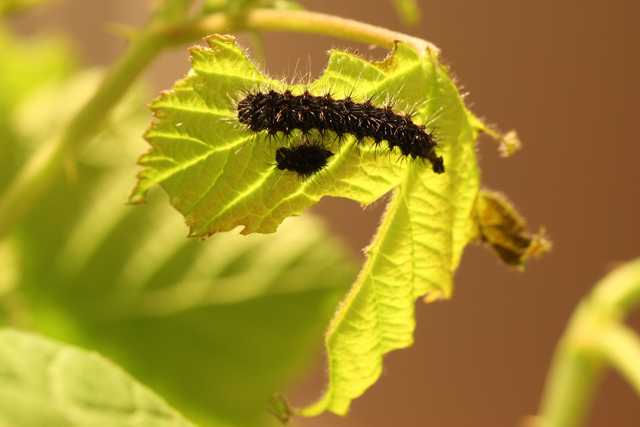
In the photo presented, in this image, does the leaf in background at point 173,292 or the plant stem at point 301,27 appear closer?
the plant stem at point 301,27

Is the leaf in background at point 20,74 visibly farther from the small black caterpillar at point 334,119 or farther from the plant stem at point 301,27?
the small black caterpillar at point 334,119

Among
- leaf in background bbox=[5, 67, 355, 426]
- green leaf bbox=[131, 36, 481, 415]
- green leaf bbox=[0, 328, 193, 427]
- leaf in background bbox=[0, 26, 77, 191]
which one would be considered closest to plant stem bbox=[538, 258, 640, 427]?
leaf in background bbox=[5, 67, 355, 426]

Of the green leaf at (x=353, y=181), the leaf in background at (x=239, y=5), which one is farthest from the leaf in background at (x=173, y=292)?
the green leaf at (x=353, y=181)

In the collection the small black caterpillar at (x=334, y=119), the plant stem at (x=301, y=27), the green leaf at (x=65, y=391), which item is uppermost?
the plant stem at (x=301, y=27)

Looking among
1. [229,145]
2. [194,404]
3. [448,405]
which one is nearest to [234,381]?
[194,404]

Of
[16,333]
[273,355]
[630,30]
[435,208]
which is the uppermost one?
[630,30]

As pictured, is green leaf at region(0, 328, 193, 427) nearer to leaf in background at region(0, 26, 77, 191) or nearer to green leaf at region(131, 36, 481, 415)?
green leaf at region(131, 36, 481, 415)

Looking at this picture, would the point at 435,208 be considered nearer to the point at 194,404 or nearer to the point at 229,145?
the point at 229,145
